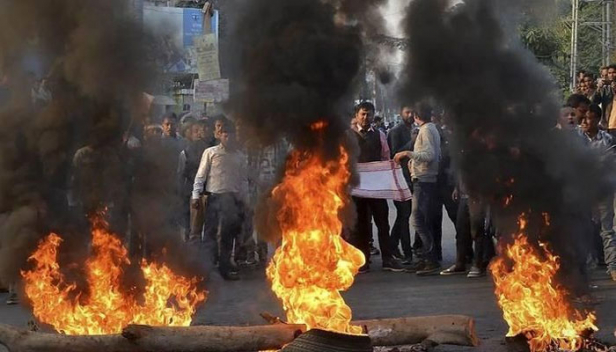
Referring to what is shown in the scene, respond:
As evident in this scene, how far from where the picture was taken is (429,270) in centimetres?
1113

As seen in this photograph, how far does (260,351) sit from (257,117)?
5.71ft

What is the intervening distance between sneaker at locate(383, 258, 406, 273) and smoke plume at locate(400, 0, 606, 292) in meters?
4.40

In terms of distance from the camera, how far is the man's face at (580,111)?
33.7 feet

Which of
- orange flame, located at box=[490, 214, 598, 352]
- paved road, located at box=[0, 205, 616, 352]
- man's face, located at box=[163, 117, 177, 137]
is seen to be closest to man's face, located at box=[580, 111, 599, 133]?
paved road, located at box=[0, 205, 616, 352]

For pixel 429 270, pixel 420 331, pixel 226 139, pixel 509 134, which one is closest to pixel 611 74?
pixel 429 270

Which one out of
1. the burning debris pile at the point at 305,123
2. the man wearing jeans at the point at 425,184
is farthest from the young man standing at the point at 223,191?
the burning debris pile at the point at 305,123

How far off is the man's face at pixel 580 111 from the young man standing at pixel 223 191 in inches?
Result: 151

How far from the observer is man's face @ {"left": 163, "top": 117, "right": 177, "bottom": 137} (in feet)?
29.5

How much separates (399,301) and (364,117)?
2593 millimetres

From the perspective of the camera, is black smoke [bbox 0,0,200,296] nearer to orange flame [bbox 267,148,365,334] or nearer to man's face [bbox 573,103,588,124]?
orange flame [bbox 267,148,365,334]

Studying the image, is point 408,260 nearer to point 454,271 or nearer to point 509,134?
point 454,271

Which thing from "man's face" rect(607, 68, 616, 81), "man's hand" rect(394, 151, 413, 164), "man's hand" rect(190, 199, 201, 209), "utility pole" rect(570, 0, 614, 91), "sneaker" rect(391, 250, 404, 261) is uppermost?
"utility pole" rect(570, 0, 614, 91)

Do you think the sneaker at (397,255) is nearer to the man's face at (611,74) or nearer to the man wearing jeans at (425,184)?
the man wearing jeans at (425,184)

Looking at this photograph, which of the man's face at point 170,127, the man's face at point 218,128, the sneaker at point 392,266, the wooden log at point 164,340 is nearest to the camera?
the wooden log at point 164,340
